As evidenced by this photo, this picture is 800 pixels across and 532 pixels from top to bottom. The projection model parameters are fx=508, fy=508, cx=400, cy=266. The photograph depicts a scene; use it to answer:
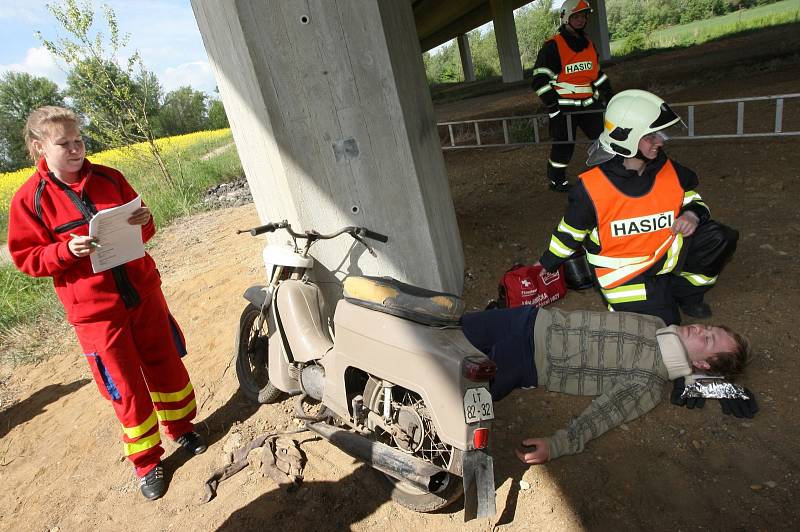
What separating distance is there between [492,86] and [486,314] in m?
15.7

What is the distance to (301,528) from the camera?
250 cm

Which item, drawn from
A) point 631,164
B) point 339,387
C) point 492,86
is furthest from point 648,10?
point 339,387

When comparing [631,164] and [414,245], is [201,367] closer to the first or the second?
[414,245]

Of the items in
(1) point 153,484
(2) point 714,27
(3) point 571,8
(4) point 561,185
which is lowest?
(1) point 153,484

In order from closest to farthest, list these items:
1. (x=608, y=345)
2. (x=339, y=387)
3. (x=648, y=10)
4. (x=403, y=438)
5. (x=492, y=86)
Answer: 1. (x=403, y=438)
2. (x=339, y=387)
3. (x=608, y=345)
4. (x=492, y=86)
5. (x=648, y=10)

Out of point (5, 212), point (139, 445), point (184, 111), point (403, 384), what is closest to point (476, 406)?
point (403, 384)

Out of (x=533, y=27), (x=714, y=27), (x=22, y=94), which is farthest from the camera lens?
(x=22, y=94)

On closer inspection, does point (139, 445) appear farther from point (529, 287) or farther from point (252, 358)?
point (529, 287)

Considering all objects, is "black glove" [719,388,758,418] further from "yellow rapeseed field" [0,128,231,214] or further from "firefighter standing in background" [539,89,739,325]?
"yellow rapeseed field" [0,128,231,214]

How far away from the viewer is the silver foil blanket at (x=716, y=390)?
2695 millimetres

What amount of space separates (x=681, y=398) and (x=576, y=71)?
175 inches

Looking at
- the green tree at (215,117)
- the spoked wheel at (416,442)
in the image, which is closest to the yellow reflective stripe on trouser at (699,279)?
the spoked wheel at (416,442)

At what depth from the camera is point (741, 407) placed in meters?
2.69

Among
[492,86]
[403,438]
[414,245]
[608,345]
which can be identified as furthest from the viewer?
[492,86]
